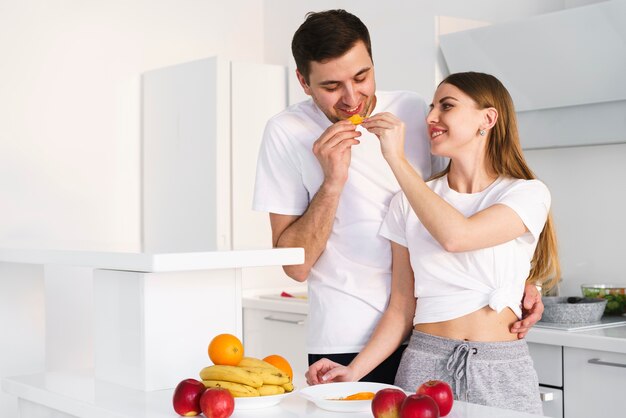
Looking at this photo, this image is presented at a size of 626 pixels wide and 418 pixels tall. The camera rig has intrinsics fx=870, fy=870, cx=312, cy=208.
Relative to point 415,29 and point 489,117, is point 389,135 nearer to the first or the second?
point 489,117

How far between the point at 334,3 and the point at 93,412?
3234 mm

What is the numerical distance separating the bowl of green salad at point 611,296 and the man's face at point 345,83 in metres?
1.52

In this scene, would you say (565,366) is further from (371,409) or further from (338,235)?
(371,409)

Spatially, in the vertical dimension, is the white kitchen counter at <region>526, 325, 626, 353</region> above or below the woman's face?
below

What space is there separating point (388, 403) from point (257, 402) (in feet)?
0.94

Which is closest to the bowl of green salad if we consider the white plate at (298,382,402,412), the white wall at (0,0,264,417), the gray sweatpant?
the gray sweatpant

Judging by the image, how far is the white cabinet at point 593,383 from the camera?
262 cm

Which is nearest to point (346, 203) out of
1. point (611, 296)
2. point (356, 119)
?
point (356, 119)

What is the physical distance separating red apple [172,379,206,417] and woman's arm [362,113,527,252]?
0.58 metres

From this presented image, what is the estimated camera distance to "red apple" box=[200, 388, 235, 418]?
148 cm

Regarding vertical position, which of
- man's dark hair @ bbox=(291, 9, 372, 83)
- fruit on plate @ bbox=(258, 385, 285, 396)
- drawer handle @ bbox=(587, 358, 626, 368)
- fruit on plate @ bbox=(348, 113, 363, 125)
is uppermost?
man's dark hair @ bbox=(291, 9, 372, 83)

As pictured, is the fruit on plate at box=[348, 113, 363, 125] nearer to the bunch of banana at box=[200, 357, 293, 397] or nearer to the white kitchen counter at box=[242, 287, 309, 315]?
the bunch of banana at box=[200, 357, 293, 397]

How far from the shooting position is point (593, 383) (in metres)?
2.68

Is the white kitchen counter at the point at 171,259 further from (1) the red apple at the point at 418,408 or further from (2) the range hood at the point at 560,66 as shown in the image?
(2) the range hood at the point at 560,66
